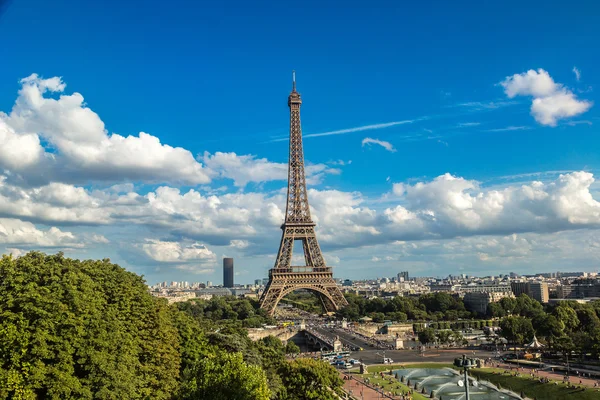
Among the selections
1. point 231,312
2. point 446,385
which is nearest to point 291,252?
point 231,312

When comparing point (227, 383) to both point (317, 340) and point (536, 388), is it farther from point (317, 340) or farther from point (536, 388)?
point (317, 340)

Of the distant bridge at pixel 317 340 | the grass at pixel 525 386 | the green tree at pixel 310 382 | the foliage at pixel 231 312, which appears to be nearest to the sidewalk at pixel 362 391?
the grass at pixel 525 386

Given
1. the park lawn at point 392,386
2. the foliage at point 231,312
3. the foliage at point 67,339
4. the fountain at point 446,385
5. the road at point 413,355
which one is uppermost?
the foliage at point 67,339

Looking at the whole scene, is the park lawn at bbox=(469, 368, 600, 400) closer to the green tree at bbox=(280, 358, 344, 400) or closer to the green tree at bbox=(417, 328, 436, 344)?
the green tree at bbox=(417, 328, 436, 344)

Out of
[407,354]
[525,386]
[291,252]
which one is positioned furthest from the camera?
[291,252]

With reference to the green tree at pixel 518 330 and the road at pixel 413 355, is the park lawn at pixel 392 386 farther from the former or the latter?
the green tree at pixel 518 330
